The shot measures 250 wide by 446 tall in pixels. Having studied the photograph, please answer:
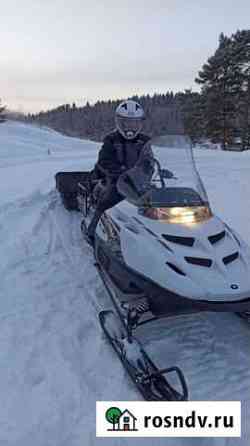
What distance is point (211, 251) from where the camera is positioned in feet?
10.8

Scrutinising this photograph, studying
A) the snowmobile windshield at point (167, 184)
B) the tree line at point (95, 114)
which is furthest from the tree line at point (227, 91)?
the tree line at point (95, 114)

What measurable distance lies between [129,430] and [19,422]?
2.25 ft

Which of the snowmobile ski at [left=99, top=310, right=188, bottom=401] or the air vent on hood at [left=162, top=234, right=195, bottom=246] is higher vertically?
the air vent on hood at [left=162, top=234, right=195, bottom=246]

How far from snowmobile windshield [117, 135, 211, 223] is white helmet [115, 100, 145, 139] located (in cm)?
64

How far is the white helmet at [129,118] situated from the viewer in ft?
16.8

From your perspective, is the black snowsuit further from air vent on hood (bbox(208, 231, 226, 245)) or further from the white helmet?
air vent on hood (bbox(208, 231, 226, 245))

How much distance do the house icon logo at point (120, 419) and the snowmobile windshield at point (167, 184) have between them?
5.00 ft

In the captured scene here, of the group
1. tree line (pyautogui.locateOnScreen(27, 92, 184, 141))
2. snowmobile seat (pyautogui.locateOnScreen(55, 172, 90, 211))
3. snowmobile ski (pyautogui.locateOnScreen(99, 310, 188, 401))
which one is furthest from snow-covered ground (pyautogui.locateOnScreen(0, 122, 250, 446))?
tree line (pyautogui.locateOnScreen(27, 92, 184, 141))

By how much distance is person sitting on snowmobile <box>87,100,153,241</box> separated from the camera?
5129 millimetres

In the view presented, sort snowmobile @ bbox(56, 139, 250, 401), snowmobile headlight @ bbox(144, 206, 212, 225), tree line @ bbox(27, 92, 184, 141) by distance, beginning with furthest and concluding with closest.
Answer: tree line @ bbox(27, 92, 184, 141), snowmobile headlight @ bbox(144, 206, 212, 225), snowmobile @ bbox(56, 139, 250, 401)

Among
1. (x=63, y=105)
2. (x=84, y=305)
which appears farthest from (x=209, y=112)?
(x=63, y=105)

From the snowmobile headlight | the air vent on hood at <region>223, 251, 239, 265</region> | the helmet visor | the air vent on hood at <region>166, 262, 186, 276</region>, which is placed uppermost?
the helmet visor

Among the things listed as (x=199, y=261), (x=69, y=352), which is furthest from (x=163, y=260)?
(x=69, y=352)

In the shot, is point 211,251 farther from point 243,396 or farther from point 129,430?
point 129,430
